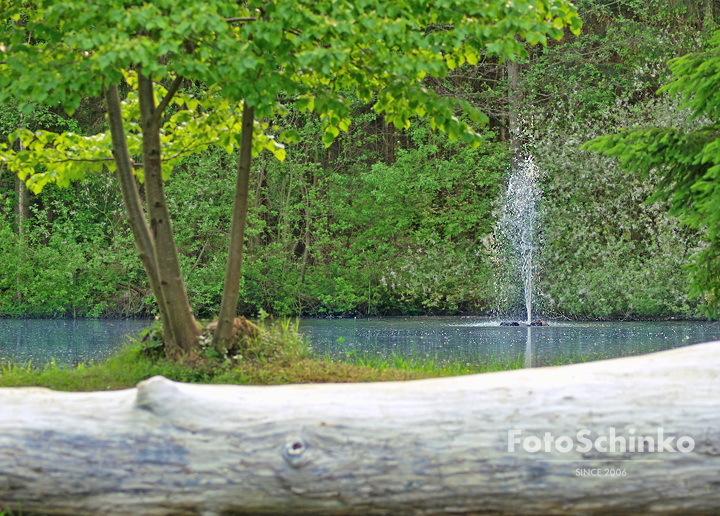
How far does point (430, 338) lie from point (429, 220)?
6718 mm

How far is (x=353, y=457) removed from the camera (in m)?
3.06

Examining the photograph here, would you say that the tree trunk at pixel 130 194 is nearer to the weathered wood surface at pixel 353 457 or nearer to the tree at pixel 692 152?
the weathered wood surface at pixel 353 457

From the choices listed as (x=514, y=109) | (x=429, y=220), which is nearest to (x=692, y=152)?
(x=429, y=220)

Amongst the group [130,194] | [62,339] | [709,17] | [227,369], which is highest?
[709,17]

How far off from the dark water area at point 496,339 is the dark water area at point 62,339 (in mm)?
3219

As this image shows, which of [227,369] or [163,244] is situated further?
[163,244]

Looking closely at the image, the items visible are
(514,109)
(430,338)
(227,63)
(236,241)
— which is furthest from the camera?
(514,109)

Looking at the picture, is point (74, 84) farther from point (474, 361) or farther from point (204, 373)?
point (474, 361)

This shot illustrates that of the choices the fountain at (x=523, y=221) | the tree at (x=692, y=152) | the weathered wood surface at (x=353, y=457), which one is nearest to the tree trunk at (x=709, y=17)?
the fountain at (x=523, y=221)

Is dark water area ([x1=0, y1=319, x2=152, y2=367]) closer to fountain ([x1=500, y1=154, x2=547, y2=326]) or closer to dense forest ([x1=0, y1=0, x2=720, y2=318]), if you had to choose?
dense forest ([x1=0, y1=0, x2=720, y2=318])

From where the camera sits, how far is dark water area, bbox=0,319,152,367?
371 inches

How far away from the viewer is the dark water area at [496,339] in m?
9.48

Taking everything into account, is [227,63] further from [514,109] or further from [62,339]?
[514,109]

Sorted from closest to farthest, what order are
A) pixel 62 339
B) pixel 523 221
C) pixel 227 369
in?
pixel 227 369, pixel 62 339, pixel 523 221
